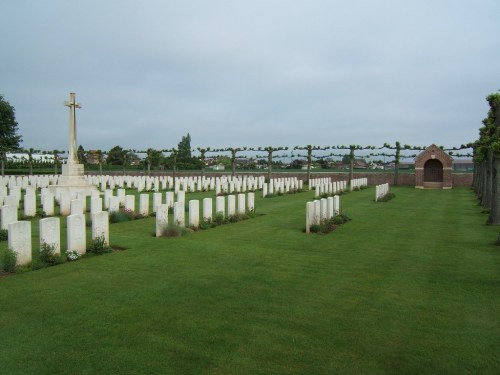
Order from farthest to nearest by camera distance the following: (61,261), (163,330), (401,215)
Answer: (401,215) < (61,261) < (163,330)

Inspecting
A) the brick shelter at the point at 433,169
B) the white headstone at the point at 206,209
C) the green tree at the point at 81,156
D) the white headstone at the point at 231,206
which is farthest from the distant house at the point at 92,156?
the white headstone at the point at 206,209

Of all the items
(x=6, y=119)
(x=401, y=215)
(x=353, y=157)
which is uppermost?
(x=6, y=119)

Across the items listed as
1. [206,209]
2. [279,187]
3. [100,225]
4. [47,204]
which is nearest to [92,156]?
[279,187]

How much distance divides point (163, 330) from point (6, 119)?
5864 centimetres

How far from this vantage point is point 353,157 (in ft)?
116

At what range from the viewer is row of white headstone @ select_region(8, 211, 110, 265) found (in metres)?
6.96

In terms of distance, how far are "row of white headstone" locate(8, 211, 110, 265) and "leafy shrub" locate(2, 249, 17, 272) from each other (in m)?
0.13

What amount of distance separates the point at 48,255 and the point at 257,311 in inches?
159

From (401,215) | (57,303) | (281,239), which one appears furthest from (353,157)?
(57,303)

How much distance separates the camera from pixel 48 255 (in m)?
7.33

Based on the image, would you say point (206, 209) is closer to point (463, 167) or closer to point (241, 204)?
point (241, 204)

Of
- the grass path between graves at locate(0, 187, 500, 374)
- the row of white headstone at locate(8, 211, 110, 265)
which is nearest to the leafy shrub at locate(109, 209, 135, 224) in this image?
the grass path between graves at locate(0, 187, 500, 374)

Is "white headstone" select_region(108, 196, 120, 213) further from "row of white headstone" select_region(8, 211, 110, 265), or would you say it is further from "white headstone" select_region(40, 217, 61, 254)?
"white headstone" select_region(40, 217, 61, 254)

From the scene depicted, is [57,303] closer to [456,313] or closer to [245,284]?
[245,284]
